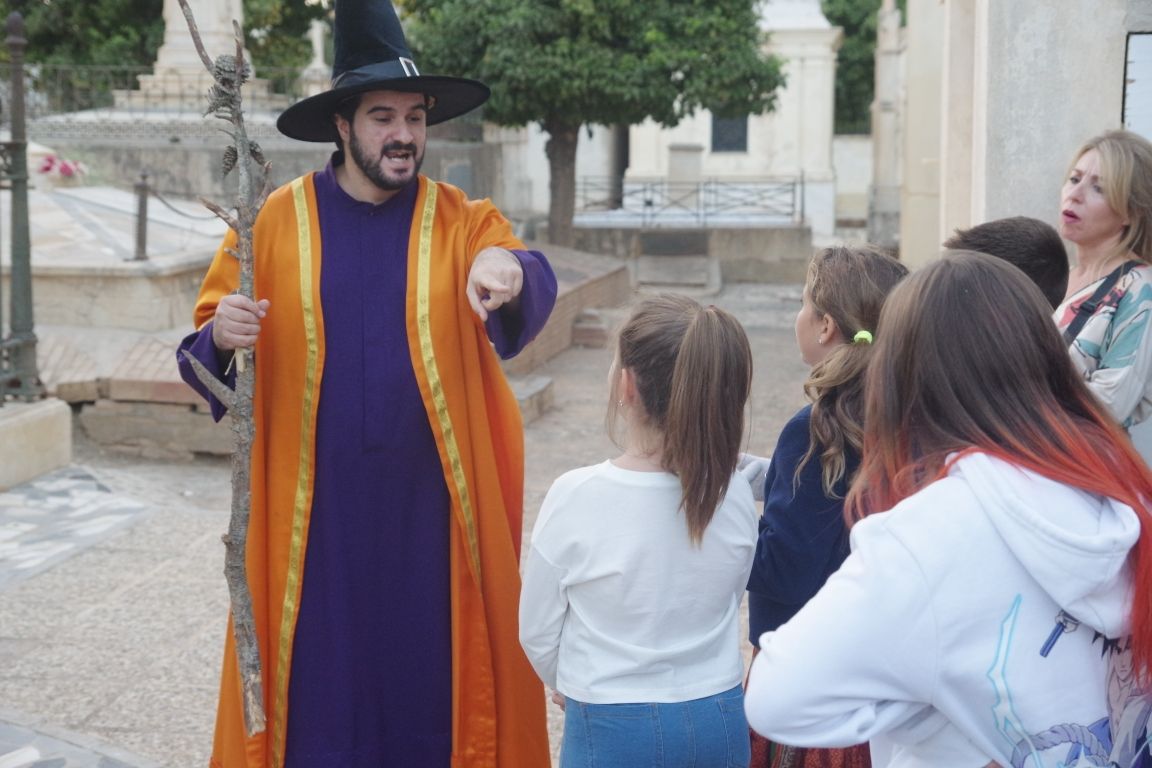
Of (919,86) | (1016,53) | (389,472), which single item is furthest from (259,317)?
(919,86)

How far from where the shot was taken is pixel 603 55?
16016mm

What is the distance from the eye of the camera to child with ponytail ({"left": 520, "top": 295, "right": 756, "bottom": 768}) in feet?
7.77

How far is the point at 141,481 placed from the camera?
287 inches

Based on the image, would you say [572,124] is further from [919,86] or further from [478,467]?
[478,467]

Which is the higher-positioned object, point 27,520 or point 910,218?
point 910,218

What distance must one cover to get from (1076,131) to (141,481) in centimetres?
490

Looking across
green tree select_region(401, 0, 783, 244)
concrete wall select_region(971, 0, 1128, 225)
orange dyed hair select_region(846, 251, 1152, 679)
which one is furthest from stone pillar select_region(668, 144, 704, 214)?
orange dyed hair select_region(846, 251, 1152, 679)

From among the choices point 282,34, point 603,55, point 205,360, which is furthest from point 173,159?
point 282,34

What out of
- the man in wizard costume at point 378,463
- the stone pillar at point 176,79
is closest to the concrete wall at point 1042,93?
the man in wizard costume at point 378,463

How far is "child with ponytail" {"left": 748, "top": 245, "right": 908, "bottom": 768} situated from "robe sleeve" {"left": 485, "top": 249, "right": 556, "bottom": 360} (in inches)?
24.4

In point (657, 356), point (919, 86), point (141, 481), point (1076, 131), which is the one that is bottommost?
point (141, 481)

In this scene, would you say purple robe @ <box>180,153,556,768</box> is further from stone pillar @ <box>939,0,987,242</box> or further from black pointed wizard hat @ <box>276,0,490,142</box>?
stone pillar @ <box>939,0,987,242</box>

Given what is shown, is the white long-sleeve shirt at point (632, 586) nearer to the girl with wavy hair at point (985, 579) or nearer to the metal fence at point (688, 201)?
the girl with wavy hair at point (985, 579)

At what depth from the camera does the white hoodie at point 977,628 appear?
5.07ft
